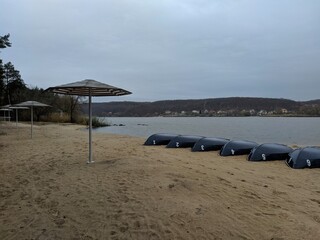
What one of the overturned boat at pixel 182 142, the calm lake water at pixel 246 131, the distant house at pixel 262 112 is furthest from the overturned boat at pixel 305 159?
the distant house at pixel 262 112

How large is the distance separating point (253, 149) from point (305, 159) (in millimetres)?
2225

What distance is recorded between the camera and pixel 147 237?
3.70 metres

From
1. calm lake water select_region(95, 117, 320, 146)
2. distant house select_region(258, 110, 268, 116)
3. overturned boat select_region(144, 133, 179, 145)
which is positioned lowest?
calm lake water select_region(95, 117, 320, 146)

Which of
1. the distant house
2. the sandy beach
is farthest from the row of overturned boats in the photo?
the distant house

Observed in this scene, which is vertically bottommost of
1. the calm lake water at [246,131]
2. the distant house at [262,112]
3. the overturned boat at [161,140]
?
the calm lake water at [246,131]

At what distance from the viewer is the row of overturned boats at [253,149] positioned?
9.73 meters

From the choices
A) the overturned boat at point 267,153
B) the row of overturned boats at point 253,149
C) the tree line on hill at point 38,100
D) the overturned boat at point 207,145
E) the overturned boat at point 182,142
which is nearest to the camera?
the row of overturned boats at point 253,149

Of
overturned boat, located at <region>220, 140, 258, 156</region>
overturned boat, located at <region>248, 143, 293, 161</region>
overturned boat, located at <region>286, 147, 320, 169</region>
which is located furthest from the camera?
overturned boat, located at <region>220, 140, 258, 156</region>

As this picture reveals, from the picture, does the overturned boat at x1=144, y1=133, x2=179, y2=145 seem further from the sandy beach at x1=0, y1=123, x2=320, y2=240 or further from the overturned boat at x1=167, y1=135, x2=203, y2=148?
the sandy beach at x1=0, y1=123, x2=320, y2=240

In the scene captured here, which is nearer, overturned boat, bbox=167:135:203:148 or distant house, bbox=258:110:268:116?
overturned boat, bbox=167:135:203:148

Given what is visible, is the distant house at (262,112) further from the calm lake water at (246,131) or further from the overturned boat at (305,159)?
the overturned boat at (305,159)

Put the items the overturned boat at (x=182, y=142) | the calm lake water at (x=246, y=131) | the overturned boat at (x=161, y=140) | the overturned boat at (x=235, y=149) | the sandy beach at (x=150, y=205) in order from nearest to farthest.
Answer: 1. the sandy beach at (x=150, y=205)
2. the overturned boat at (x=235, y=149)
3. the overturned boat at (x=182, y=142)
4. the overturned boat at (x=161, y=140)
5. the calm lake water at (x=246, y=131)

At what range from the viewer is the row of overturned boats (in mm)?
9734

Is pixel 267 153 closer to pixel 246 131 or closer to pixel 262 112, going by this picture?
pixel 246 131
